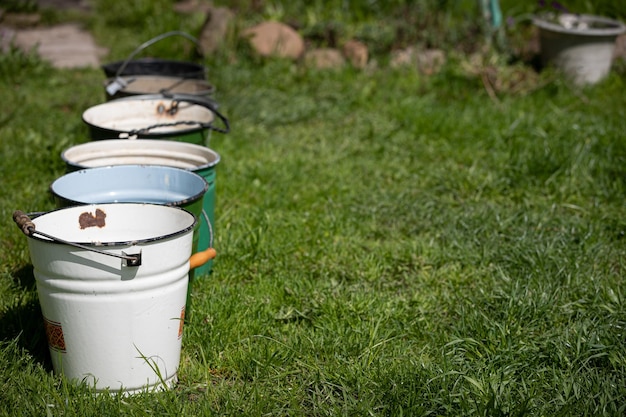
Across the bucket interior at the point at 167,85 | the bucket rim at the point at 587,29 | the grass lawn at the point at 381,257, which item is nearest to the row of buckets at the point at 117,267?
the grass lawn at the point at 381,257

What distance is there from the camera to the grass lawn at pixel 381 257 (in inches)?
99.2

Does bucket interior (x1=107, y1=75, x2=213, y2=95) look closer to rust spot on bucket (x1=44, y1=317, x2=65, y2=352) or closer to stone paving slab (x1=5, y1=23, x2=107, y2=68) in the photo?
rust spot on bucket (x1=44, y1=317, x2=65, y2=352)

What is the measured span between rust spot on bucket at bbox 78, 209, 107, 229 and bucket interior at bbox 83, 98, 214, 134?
3.52 feet

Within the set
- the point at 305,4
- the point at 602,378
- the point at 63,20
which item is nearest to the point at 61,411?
the point at 602,378

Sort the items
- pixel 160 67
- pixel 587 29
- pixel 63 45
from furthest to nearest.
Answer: pixel 63 45
pixel 587 29
pixel 160 67

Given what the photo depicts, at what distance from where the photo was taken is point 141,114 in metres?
3.76

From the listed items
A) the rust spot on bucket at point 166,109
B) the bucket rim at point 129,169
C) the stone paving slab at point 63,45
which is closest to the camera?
the bucket rim at point 129,169

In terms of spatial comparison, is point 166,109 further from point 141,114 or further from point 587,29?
point 587,29

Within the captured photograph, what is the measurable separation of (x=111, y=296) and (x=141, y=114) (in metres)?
1.68

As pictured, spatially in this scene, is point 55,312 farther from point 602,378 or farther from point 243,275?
point 602,378

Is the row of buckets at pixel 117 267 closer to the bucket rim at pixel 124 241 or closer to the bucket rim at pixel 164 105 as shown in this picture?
the bucket rim at pixel 124 241

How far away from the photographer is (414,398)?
96.0 inches

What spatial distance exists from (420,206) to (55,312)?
2.42 m

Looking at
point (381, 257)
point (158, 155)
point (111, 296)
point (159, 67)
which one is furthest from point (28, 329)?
point (159, 67)
